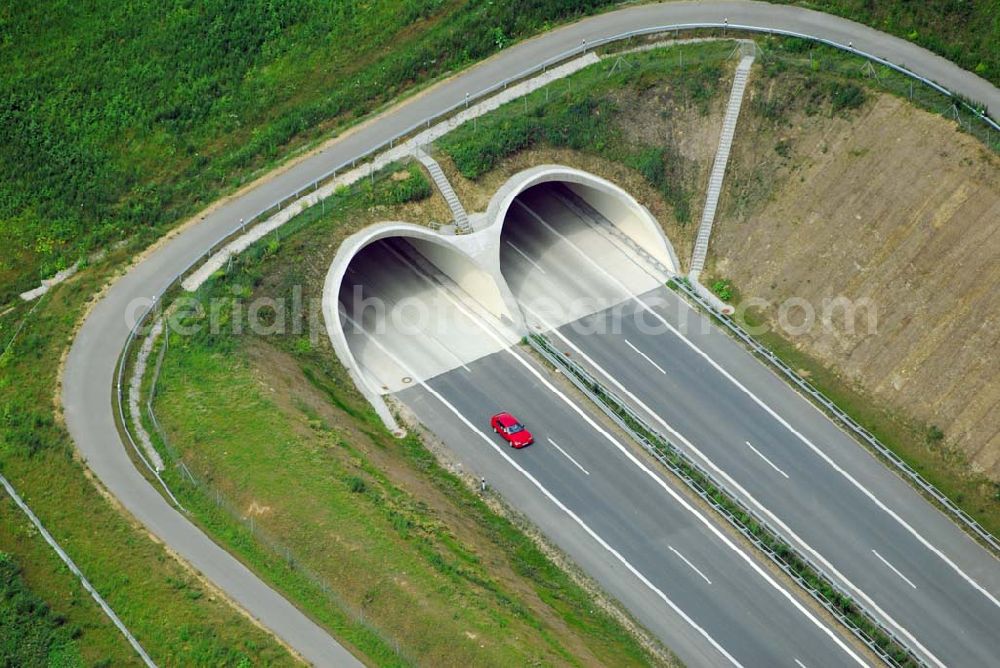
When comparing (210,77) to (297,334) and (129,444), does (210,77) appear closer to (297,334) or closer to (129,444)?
(297,334)

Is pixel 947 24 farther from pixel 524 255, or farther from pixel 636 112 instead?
pixel 524 255

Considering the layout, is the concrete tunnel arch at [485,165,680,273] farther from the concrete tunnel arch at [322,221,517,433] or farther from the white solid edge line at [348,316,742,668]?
the white solid edge line at [348,316,742,668]

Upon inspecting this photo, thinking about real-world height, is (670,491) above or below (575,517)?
above

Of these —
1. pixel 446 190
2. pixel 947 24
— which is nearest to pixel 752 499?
pixel 446 190

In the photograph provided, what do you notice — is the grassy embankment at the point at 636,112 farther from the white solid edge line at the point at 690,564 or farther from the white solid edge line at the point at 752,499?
the white solid edge line at the point at 690,564

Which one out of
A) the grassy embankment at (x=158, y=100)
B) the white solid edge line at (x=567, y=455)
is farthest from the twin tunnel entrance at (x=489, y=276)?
the grassy embankment at (x=158, y=100)

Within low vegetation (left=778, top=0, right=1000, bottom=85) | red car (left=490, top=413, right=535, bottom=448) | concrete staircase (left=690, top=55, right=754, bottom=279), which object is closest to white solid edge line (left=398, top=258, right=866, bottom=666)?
red car (left=490, top=413, right=535, bottom=448)
